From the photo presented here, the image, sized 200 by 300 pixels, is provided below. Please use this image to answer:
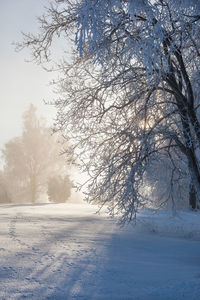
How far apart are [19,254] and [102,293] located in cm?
213

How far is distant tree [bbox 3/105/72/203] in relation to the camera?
26125mm

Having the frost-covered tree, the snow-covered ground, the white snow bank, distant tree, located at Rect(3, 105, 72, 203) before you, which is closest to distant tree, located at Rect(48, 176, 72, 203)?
distant tree, located at Rect(3, 105, 72, 203)

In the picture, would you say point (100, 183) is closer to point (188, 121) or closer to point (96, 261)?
point (96, 261)

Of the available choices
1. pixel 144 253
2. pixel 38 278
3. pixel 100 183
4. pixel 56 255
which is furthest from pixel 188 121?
pixel 38 278

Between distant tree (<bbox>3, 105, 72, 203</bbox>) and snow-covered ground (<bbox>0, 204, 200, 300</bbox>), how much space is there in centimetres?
1798

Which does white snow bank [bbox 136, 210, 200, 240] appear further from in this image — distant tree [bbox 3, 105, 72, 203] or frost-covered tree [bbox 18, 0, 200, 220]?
distant tree [bbox 3, 105, 72, 203]

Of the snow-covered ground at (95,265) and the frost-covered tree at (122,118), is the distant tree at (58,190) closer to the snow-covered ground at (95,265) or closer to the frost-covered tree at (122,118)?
the snow-covered ground at (95,265)

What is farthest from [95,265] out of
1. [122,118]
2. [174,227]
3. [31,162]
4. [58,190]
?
[31,162]

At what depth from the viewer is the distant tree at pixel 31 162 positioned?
26.1 m

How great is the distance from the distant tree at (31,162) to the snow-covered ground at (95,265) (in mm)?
17979

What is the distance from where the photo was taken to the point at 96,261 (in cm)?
518

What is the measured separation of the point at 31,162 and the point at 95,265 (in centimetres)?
2235

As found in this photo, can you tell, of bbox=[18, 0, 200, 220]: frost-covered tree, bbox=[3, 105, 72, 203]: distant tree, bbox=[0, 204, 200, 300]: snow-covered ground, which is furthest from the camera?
bbox=[3, 105, 72, 203]: distant tree

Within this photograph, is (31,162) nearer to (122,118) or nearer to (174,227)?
(174,227)
